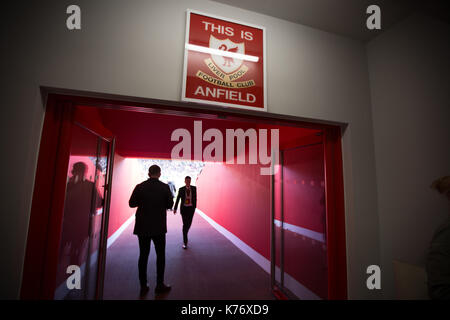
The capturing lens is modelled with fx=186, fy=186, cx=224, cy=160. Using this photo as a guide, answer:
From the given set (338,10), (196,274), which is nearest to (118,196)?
(196,274)

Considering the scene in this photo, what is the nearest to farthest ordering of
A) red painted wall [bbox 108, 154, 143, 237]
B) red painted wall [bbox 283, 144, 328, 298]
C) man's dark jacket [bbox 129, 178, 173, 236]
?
1. red painted wall [bbox 283, 144, 328, 298]
2. man's dark jacket [bbox 129, 178, 173, 236]
3. red painted wall [bbox 108, 154, 143, 237]

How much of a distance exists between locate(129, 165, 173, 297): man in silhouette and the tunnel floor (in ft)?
1.03

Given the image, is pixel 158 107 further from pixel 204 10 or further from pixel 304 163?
pixel 304 163

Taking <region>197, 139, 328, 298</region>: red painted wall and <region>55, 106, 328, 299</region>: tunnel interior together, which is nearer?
<region>55, 106, 328, 299</region>: tunnel interior

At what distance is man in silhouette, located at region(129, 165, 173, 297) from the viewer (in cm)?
246

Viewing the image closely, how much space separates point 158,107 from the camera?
149 cm

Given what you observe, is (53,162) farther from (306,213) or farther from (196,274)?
(196,274)

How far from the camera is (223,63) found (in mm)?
1565

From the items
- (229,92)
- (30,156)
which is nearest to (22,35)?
(30,156)

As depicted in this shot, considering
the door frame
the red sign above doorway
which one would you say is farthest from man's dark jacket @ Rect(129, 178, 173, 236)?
the red sign above doorway

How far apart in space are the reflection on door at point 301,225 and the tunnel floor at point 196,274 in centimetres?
46

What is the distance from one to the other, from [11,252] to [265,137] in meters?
3.35

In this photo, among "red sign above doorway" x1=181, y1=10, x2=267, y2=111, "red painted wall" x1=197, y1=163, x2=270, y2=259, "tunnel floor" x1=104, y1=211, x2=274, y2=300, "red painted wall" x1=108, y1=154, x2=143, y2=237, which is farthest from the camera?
"red painted wall" x1=108, y1=154, x2=143, y2=237

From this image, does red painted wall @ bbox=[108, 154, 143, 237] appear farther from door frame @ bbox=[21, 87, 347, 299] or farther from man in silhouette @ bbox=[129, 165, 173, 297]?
door frame @ bbox=[21, 87, 347, 299]
